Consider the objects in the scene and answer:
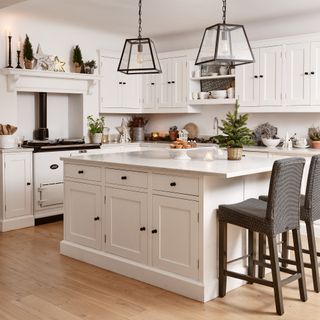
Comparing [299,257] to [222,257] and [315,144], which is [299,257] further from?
[315,144]

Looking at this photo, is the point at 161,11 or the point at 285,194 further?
the point at 161,11

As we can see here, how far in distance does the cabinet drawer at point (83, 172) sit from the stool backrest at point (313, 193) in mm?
1759

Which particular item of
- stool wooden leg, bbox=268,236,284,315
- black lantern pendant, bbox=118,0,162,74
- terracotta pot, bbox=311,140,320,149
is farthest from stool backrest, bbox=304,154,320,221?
terracotta pot, bbox=311,140,320,149

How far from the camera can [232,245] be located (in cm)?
373

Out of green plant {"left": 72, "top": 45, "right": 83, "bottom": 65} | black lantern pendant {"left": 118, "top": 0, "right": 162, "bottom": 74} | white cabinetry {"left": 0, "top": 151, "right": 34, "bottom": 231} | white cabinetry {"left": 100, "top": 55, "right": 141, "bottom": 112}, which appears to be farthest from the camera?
white cabinetry {"left": 100, "top": 55, "right": 141, "bottom": 112}

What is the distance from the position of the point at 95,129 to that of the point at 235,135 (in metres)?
3.14

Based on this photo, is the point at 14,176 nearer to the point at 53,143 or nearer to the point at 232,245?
the point at 53,143

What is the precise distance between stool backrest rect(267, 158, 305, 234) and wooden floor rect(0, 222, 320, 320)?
0.58 meters

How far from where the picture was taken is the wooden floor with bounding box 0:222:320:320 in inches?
129

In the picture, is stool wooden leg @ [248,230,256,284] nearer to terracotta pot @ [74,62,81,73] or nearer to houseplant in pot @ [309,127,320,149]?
houseplant in pot @ [309,127,320,149]

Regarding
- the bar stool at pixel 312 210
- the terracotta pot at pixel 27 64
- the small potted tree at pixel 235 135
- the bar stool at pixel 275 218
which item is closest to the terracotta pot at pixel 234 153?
the small potted tree at pixel 235 135

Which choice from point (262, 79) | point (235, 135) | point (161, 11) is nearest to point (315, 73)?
point (262, 79)

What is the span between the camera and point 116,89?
7305 mm

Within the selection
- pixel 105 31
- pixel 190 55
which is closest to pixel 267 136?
pixel 190 55
